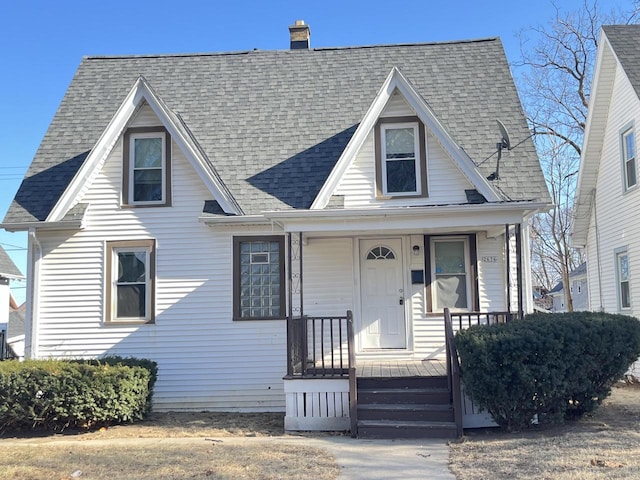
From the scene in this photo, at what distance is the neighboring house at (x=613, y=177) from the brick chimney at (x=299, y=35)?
7.04 metres

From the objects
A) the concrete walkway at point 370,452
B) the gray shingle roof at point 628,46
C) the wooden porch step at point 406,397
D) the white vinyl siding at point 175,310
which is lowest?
the concrete walkway at point 370,452

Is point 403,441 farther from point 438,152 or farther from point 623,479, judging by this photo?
point 438,152

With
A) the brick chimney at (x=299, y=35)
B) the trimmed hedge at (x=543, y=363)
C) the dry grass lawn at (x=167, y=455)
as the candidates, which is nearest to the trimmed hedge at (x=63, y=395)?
the dry grass lawn at (x=167, y=455)

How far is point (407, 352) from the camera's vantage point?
10.9 meters

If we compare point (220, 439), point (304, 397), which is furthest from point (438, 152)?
point (220, 439)

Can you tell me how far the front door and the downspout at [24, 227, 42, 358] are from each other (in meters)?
5.88

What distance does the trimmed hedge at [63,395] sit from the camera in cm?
909

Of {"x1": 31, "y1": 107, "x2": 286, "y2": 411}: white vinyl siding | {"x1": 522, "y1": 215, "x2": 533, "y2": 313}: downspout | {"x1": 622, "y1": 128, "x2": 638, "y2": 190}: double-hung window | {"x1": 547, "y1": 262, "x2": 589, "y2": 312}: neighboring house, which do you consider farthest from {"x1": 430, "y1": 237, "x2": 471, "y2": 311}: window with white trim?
{"x1": 547, "y1": 262, "x2": 589, "y2": 312}: neighboring house

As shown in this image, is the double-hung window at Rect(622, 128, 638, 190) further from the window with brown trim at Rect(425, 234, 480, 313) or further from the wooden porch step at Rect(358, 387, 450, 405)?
the wooden porch step at Rect(358, 387, 450, 405)

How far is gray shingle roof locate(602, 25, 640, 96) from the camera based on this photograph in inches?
524

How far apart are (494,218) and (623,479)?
460 cm

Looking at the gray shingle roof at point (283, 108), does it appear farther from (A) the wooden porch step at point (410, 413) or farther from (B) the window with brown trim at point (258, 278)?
(A) the wooden porch step at point (410, 413)

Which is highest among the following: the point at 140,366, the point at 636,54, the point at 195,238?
the point at 636,54

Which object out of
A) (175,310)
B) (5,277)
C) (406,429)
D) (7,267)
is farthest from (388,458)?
(7,267)
